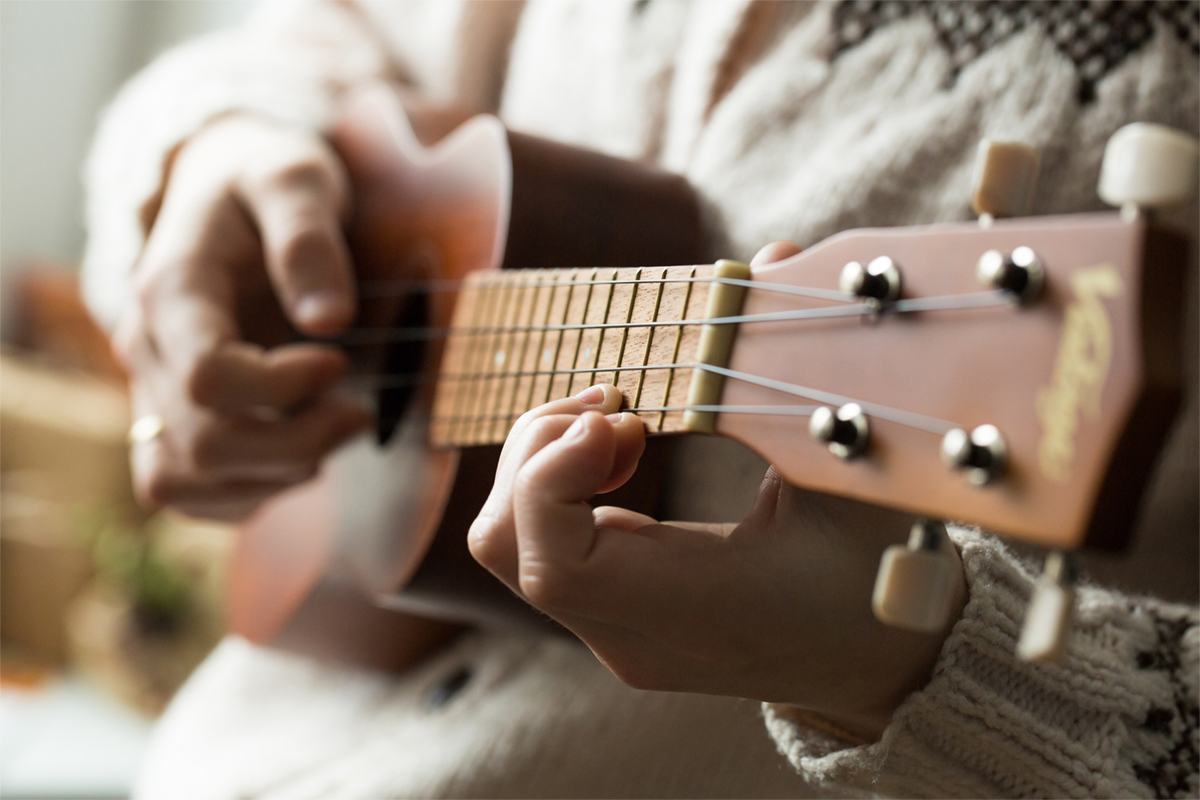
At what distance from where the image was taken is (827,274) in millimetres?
258

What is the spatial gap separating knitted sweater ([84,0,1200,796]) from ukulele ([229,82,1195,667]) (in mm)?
37

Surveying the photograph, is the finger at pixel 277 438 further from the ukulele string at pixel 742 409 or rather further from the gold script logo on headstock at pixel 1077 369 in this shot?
the gold script logo on headstock at pixel 1077 369

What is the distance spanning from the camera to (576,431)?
0.26 meters

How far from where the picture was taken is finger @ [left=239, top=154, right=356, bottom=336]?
0.56 metres

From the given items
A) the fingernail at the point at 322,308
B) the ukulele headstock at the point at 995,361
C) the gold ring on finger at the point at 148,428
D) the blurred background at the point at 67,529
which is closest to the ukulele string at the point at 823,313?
the ukulele headstock at the point at 995,361

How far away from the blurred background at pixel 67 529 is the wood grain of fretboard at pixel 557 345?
84 cm

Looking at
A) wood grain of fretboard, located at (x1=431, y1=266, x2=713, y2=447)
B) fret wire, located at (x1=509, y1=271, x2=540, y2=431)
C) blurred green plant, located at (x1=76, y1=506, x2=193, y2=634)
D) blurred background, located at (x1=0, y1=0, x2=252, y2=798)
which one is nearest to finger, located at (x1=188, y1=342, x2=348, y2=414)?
wood grain of fretboard, located at (x1=431, y1=266, x2=713, y2=447)

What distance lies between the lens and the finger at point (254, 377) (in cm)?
55

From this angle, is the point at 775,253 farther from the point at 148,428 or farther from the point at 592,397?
the point at 148,428

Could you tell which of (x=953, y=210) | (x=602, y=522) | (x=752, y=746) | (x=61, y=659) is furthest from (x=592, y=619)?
(x=61, y=659)

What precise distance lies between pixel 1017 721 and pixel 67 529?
1.41 meters

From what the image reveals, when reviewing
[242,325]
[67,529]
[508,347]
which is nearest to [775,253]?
[508,347]

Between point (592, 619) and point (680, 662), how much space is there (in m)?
Result: 0.03

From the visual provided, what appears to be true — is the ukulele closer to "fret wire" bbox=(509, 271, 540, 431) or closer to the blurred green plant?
"fret wire" bbox=(509, 271, 540, 431)
